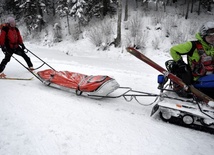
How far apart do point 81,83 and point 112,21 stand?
472 inches

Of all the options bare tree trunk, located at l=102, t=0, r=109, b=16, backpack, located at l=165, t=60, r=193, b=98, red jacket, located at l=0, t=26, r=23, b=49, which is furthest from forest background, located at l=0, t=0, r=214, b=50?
backpack, located at l=165, t=60, r=193, b=98

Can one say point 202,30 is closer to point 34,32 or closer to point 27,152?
point 27,152

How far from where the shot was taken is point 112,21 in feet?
48.8

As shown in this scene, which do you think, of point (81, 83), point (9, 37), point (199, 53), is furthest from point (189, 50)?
point (9, 37)

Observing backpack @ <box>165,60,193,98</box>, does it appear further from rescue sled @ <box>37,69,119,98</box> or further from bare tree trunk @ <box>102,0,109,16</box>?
bare tree trunk @ <box>102,0,109,16</box>

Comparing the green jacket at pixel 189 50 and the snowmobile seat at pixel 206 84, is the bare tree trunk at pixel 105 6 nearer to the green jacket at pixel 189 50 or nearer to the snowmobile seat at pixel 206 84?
the green jacket at pixel 189 50

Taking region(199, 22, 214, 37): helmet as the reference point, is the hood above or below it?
below

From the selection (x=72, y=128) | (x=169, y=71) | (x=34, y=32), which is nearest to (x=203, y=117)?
(x=169, y=71)

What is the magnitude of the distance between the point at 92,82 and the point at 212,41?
2.26 meters

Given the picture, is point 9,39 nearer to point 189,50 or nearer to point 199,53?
point 189,50

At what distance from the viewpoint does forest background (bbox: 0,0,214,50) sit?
453 inches

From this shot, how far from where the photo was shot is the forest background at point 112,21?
1150 cm

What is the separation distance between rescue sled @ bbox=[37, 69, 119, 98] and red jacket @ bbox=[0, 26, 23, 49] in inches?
56.8

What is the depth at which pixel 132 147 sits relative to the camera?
2420mm
